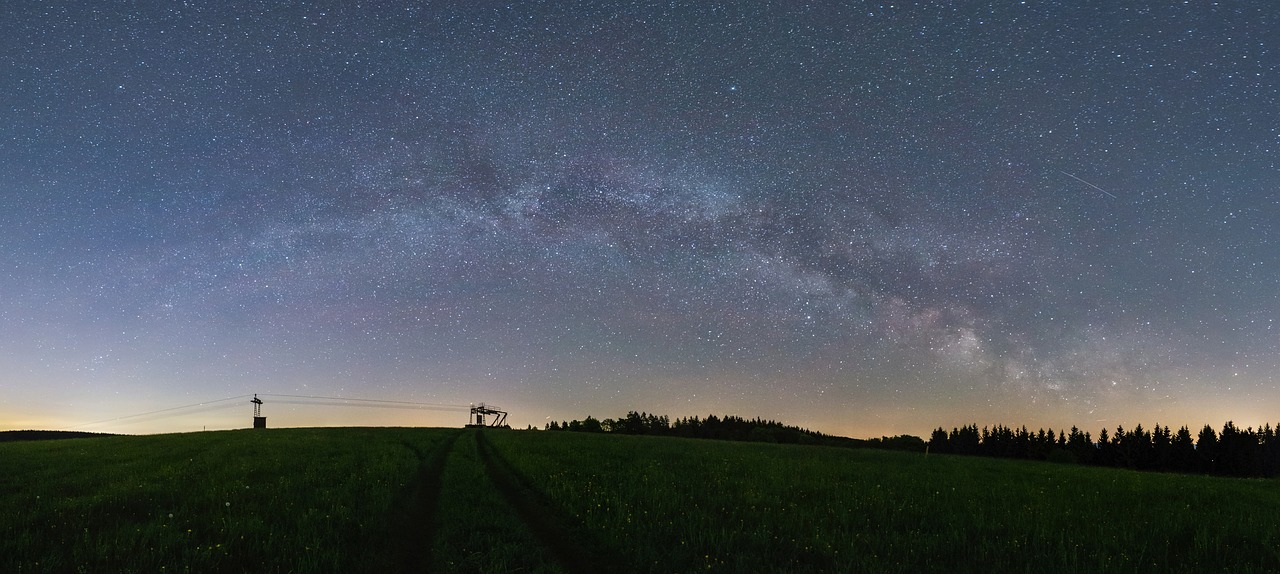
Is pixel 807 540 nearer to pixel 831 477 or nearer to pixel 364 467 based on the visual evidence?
pixel 831 477

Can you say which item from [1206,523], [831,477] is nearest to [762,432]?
[831,477]

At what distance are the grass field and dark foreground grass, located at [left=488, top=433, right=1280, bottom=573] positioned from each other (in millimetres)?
51

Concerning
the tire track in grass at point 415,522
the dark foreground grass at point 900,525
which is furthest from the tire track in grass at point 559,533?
the tire track in grass at point 415,522

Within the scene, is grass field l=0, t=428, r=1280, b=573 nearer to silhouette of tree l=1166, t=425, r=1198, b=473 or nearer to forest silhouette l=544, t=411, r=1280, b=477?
forest silhouette l=544, t=411, r=1280, b=477

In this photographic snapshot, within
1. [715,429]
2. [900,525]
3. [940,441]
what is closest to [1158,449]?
[940,441]

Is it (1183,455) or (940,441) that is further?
(940,441)

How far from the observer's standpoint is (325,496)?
1280cm

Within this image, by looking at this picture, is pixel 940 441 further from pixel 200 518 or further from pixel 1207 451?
pixel 200 518

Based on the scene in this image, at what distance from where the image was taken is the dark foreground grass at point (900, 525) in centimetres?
874

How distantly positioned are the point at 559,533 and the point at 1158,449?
13122 centimetres

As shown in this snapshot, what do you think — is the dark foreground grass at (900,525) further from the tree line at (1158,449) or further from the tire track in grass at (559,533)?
the tree line at (1158,449)

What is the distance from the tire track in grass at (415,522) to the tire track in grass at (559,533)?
1593 millimetres

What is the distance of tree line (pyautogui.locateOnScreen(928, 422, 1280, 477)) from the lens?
9731cm

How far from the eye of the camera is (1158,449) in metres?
104
